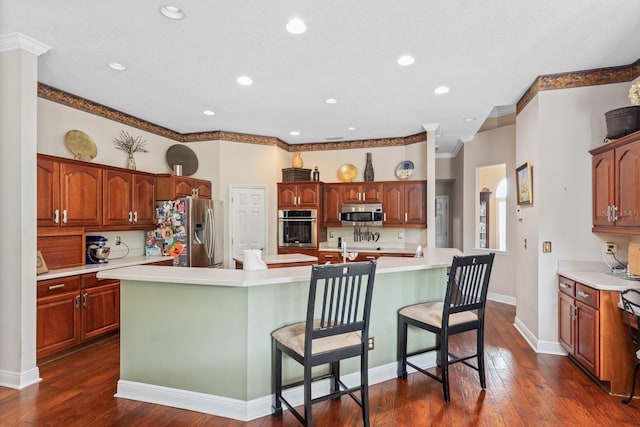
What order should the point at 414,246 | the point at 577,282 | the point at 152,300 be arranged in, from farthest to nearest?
the point at 414,246
the point at 577,282
the point at 152,300

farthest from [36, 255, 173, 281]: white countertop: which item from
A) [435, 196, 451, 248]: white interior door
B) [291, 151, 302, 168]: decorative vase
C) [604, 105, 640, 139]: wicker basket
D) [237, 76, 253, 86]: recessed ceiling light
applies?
[435, 196, 451, 248]: white interior door

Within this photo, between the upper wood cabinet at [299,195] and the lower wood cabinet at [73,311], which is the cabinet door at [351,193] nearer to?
the upper wood cabinet at [299,195]

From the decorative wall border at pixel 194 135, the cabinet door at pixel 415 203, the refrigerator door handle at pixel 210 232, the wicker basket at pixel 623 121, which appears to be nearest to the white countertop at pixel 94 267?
the refrigerator door handle at pixel 210 232

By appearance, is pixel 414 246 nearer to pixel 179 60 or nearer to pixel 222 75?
pixel 222 75

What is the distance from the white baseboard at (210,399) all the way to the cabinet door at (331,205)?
3.66m

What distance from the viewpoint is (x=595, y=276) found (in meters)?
3.05

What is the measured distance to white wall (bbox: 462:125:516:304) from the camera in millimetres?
5457

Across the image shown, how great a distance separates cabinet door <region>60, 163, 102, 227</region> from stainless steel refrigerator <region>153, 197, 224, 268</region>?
0.97m

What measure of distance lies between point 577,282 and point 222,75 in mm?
3915

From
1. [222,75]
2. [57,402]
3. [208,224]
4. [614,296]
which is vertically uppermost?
[222,75]

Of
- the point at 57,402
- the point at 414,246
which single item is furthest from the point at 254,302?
the point at 414,246

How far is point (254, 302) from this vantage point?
2389 millimetres

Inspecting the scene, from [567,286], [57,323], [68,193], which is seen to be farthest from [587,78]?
[57,323]

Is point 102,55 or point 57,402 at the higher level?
point 102,55
